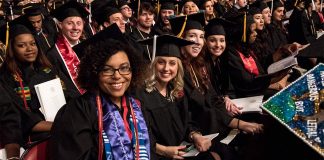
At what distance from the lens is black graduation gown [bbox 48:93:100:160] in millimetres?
1957

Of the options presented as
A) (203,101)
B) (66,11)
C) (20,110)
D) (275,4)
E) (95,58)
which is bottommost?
(203,101)

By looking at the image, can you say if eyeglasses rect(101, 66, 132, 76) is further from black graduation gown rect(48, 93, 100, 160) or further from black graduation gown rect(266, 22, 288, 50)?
black graduation gown rect(266, 22, 288, 50)

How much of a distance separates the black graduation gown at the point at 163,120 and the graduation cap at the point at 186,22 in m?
1.33

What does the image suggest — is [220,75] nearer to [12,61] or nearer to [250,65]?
[250,65]

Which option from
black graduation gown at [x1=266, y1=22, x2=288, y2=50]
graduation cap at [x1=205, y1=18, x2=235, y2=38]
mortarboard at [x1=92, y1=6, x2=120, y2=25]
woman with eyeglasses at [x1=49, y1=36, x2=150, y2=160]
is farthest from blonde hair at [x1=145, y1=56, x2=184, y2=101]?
black graduation gown at [x1=266, y1=22, x2=288, y2=50]

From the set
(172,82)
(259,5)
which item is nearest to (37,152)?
(172,82)

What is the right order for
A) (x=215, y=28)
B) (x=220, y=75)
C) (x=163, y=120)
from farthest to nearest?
(x=220, y=75) < (x=215, y=28) < (x=163, y=120)

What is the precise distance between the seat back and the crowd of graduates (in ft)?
0.19

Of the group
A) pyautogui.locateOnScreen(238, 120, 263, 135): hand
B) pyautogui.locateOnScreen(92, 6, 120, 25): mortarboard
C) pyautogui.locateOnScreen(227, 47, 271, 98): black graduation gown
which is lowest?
pyautogui.locateOnScreen(238, 120, 263, 135): hand

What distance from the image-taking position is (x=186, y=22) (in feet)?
13.9

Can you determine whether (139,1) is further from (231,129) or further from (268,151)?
(268,151)

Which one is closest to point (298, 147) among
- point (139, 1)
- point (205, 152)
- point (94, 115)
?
point (205, 152)

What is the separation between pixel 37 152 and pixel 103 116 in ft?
1.31

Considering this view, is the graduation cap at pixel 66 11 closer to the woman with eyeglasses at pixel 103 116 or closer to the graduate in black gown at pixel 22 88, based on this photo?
the graduate in black gown at pixel 22 88
